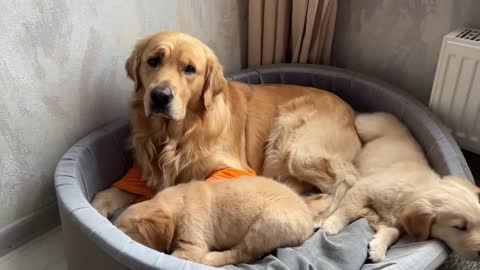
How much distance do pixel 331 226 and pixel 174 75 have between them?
0.87 meters

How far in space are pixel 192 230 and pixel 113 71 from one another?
0.95 metres

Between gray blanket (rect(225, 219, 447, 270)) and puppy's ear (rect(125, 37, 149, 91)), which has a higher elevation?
puppy's ear (rect(125, 37, 149, 91))

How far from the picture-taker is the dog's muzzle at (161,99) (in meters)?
1.78

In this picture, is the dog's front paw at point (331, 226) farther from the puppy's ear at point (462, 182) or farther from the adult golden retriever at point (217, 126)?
the puppy's ear at point (462, 182)

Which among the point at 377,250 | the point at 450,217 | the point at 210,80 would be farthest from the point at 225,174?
the point at 450,217

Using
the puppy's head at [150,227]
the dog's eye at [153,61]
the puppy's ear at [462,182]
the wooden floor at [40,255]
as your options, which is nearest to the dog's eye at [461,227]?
the puppy's ear at [462,182]

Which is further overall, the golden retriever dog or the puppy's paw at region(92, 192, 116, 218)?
the puppy's paw at region(92, 192, 116, 218)

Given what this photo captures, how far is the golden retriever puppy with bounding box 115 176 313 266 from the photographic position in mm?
1635

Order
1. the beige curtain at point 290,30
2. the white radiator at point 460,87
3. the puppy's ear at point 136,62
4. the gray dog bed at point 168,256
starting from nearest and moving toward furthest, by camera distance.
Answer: the gray dog bed at point 168,256 < the puppy's ear at point 136,62 < the white radiator at point 460,87 < the beige curtain at point 290,30

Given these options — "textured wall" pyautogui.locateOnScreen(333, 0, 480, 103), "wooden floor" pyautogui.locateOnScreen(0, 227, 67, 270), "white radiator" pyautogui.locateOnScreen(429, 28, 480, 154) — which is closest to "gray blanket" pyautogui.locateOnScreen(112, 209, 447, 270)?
"white radiator" pyautogui.locateOnScreen(429, 28, 480, 154)

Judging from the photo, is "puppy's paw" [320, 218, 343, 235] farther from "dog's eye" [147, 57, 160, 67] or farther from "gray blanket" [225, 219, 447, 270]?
"dog's eye" [147, 57, 160, 67]

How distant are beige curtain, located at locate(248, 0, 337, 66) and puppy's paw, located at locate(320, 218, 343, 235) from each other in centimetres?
117

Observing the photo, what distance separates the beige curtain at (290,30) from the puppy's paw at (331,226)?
117 centimetres

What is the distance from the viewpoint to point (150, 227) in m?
1.60
